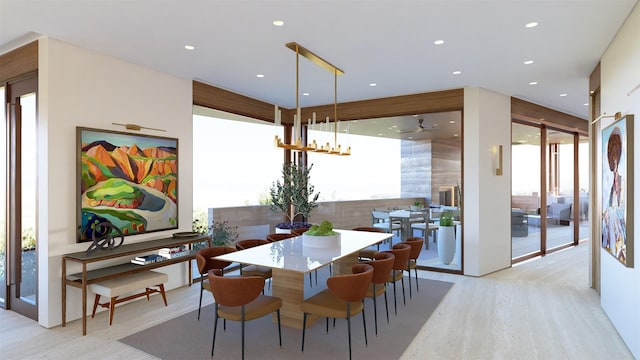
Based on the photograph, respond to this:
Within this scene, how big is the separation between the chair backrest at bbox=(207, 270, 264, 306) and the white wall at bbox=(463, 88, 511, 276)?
4.08 meters

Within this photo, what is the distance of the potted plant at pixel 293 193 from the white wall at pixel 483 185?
2713 mm

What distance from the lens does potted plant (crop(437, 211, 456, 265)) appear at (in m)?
6.26

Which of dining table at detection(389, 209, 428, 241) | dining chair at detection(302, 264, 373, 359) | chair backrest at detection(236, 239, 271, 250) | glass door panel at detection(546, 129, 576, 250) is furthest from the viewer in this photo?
glass door panel at detection(546, 129, 576, 250)

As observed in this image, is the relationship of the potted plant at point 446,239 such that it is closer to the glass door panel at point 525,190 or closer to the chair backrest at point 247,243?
the glass door panel at point 525,190

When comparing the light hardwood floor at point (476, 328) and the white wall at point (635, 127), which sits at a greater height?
the white wall at point (635, 127)

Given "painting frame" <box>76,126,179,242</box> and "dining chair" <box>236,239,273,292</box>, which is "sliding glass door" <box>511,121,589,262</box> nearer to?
"dining chair" <box>236,239,273,292</box>

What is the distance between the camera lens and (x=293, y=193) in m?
6.77

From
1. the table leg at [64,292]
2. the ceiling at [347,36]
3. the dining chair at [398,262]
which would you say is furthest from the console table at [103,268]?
the dining chair at [398,262]

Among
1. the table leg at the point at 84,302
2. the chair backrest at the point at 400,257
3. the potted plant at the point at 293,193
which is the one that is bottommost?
the table leg at the point at 84,302

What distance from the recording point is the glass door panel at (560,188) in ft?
Result: 25.2

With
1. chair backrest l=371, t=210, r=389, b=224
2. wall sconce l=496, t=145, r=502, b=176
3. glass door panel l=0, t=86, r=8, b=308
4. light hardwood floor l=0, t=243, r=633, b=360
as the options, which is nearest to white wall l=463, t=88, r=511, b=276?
wall sconce l=496, t=145, r=502, b=176

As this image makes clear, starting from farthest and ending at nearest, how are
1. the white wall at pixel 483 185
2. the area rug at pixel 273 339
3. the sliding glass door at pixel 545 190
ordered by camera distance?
1. the sliding glass door at pixel 545 190
2. the white wall at pixel 483 185
3. the area rug at pixel 273 339

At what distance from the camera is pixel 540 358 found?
3.15m

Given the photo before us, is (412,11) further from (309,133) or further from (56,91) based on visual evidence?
(309,133)
